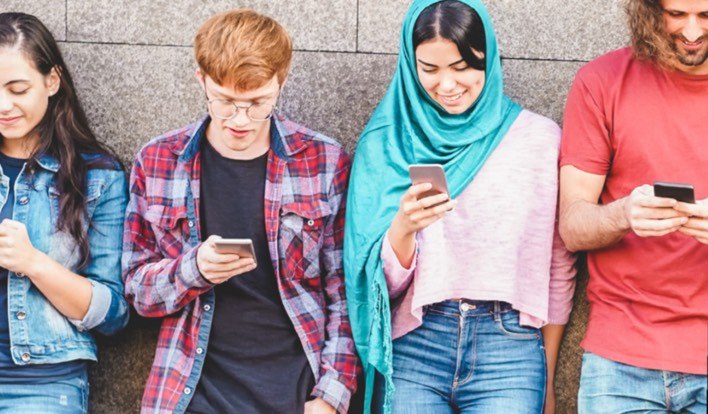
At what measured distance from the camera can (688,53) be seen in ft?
11.9

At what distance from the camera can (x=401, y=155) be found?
13.0 feet

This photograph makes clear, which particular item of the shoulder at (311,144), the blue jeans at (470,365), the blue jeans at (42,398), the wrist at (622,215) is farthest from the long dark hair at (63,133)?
the wrist at (622,215)

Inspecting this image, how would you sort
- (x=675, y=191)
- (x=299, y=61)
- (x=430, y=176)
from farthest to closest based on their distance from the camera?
1. (x=299, y=61)
2. (x=430, y=176)
3. (x=675, y=191)

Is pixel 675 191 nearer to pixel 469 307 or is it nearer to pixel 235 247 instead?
pixel 469 307

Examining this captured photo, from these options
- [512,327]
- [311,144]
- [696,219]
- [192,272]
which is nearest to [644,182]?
[696,219]

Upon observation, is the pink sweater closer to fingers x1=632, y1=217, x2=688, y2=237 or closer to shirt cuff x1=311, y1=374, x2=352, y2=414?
shirt cuff x1=311, y1=374, x2=352, y2=414

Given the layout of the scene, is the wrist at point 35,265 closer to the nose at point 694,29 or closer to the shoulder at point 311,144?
the shoulder at point 311,144

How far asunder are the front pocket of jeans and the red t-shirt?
0.66 feet

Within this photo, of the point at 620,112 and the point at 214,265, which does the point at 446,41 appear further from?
the point at 214,265

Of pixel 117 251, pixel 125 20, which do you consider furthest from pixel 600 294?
pixel 125 20

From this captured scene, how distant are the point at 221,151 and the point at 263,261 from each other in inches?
16.9

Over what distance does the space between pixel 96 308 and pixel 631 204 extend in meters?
1.95

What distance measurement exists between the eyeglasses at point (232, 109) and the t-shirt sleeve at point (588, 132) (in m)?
1.08

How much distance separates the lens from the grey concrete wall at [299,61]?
4.33 metres
